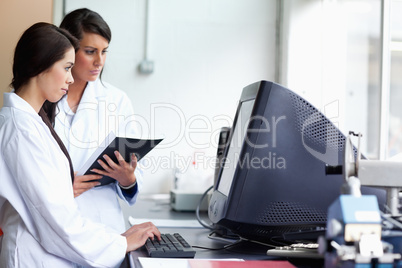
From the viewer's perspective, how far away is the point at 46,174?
1.18 metres

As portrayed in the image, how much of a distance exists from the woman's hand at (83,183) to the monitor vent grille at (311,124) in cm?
70

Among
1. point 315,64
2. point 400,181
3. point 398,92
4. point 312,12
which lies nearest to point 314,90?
point 315,64

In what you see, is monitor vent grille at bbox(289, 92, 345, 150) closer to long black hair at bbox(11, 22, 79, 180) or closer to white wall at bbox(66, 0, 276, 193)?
long black hair at bbox(11, 22, 79, 180)

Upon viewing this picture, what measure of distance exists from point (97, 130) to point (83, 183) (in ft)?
0.98

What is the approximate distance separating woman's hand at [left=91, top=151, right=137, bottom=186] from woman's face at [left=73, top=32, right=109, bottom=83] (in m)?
0.44

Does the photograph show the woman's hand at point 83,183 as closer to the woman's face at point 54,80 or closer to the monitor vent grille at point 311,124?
the woman's face at point 54,80

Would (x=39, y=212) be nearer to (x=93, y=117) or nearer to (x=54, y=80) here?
(x=54, y=80)

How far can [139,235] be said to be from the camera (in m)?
1.31

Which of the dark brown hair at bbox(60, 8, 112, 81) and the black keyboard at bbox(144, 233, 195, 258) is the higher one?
the dark brown hair at bbox(60, 8, 112, 81)

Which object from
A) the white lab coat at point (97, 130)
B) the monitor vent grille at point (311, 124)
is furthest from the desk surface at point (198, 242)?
the monitor vent grille at point (311, 124)

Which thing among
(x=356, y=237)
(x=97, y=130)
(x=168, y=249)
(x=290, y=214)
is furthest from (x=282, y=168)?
(x=97, y=130)

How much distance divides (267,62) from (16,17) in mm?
1498

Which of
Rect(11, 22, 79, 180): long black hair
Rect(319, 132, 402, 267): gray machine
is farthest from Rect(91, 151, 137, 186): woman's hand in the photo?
Rect(319, 132, 402, 267): gray machine

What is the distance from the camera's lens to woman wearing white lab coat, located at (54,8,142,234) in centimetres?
166
